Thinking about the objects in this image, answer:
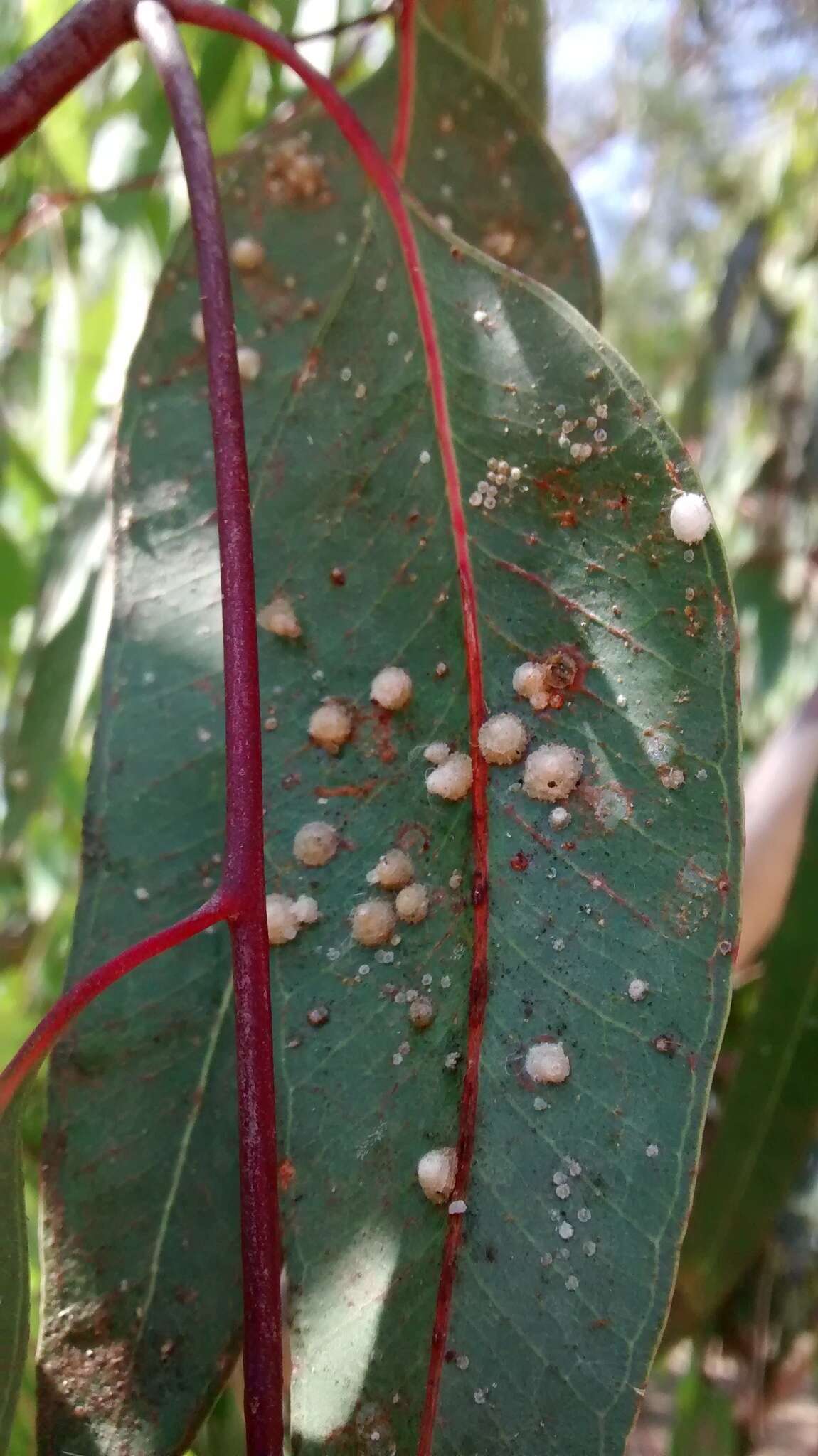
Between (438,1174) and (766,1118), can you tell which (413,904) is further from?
(766,1118)

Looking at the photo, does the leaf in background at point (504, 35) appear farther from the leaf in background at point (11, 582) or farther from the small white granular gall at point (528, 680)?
the leaf in background at point (11, 582)

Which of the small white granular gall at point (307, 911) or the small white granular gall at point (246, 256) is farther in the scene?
the small white granular gall at point (246, 256)

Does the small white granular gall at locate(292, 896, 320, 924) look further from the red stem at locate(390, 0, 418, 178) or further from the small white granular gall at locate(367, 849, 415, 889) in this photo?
the red stem at locate(390, 0, 418, 178)

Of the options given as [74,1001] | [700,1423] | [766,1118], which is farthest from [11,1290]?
[700,1423]

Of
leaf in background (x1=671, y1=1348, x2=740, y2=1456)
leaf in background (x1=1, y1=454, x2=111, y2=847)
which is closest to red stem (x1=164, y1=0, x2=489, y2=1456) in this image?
leaf in background (x1=1, y1=454, x2=111, y2=847)

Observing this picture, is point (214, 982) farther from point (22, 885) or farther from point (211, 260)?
point (22, 885)

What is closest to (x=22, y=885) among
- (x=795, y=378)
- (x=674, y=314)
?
(x=795, y=378)

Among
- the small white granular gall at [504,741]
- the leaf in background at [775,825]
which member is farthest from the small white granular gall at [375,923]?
the leaf in background at [775,825]
